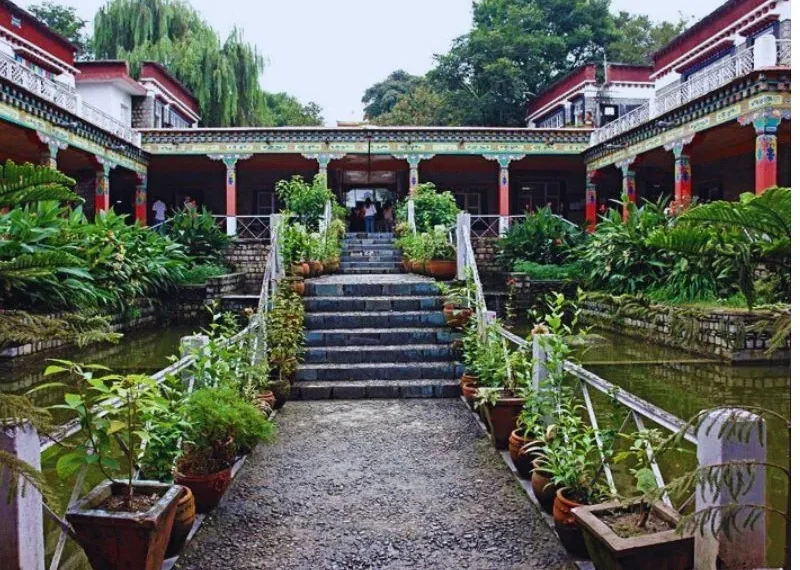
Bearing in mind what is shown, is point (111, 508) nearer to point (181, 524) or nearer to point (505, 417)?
point (181, 524)

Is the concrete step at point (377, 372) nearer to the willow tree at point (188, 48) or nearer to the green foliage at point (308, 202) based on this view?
the green foliage at point (308, 202)

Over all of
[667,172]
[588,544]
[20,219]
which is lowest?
[588,544]

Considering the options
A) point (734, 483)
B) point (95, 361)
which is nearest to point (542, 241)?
point (95, 361)

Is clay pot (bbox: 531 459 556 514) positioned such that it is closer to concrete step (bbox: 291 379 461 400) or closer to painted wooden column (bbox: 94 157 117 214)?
concrete step (bbox: 291 379 461 400)

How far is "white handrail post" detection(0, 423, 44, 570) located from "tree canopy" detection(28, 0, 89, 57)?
3184cm

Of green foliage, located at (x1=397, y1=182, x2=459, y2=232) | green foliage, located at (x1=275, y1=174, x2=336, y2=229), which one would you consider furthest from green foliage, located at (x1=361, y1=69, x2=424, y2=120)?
green foliage, located at (x1=275, y1=174, x2=336, y2=229)

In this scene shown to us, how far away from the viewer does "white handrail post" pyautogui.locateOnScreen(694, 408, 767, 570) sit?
2217 millimetres

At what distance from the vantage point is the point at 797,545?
45.9 inches

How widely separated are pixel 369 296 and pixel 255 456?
4.15m

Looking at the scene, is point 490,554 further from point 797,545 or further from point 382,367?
point 382,367

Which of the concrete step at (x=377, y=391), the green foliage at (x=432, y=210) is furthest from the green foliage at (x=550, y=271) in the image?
the concrete step at (x=377, y=391)

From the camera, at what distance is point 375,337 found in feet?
24.9

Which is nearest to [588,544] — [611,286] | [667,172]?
[611,286]

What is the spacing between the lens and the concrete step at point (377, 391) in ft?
21.4
